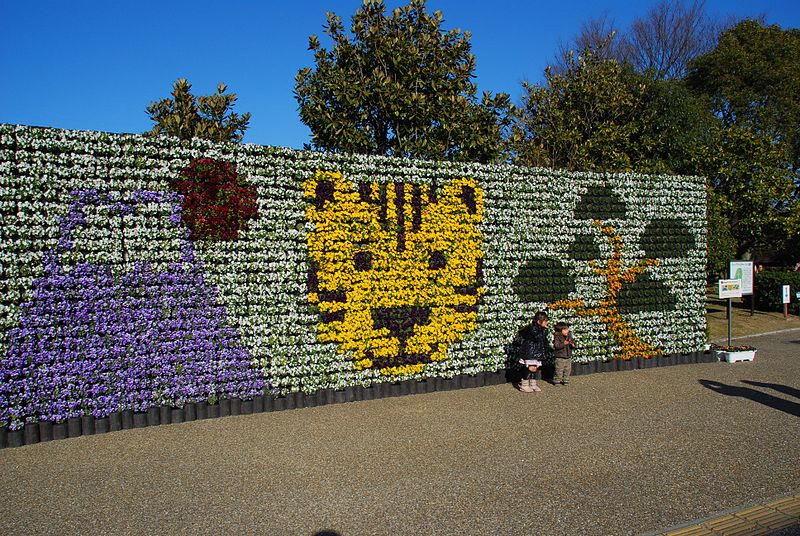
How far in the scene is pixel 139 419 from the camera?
306 inches

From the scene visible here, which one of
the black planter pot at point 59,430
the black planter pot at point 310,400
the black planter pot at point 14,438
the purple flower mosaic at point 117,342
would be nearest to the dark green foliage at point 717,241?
the black planter pot at point 310,400

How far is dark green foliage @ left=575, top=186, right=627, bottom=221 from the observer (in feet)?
36.2

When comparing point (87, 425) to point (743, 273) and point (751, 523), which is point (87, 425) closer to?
point (751, 523)

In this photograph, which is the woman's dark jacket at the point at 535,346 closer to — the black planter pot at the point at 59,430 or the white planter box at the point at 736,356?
the white planter box at the point at 736,356

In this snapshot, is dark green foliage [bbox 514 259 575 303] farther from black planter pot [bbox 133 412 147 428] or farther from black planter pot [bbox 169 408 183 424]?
black planter pot [bbox 133 412 147 428]

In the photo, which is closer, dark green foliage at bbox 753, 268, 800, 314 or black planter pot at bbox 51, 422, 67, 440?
black planter pot at bbox 51, 422, 67, 440

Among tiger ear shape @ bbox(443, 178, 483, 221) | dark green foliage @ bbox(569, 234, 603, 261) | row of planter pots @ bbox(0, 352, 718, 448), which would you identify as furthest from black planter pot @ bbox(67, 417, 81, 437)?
dark green foliage @ bbox(569, 234, 603, 261)

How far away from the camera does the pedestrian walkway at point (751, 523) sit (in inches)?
180

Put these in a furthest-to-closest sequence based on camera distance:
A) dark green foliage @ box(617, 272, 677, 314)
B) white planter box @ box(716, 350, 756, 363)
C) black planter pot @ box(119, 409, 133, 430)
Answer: white planter box @ box(716, 350, 756, 363) < dark green foliage @ box(617, 272, 677, 314) < black planter pot @ box(119, 409, 133, 430)

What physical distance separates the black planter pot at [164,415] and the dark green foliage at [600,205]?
7.35m

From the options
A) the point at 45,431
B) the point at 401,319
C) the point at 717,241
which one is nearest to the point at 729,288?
the point at 717,241

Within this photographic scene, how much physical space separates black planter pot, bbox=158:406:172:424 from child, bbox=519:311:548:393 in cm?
509

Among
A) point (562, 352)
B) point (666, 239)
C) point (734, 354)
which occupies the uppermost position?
point (666, 239)

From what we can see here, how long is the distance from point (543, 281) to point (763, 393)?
11.9 ft
